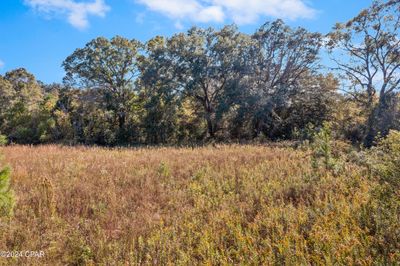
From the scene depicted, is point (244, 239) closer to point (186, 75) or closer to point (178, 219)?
point (178, 219)

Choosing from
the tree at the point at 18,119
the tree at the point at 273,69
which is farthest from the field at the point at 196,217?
the tree at the point at 18,119

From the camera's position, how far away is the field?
3.88 m

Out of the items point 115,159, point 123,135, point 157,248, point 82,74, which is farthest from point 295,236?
point 82,74

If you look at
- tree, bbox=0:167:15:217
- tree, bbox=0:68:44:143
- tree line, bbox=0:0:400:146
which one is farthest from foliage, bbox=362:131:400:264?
tree, bbox=0:68:44:143

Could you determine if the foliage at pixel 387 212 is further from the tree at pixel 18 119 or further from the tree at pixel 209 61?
the tree at pixel 18 119

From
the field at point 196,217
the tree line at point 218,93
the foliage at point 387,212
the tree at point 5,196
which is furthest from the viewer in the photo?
the tree line at point 218,93

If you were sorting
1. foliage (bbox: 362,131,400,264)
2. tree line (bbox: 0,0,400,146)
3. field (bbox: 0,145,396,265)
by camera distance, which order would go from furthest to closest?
tree line (bbox: 0,0,400,146), field (bbox: 0,145,396,265), foliage (bbox: 362,131,400,264)

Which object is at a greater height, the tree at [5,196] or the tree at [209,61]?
the tree at [209,61]

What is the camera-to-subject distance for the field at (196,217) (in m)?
3.88

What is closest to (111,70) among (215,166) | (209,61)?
(209,61)

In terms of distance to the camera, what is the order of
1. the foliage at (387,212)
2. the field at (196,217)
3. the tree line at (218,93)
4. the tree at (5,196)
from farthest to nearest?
the tree line at (218,93) → the tree at (5,196) → the field at (196,217) → the foliage at (387,212)

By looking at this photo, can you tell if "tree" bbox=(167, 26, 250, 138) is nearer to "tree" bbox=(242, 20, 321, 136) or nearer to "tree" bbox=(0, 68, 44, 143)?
"tree" bbox=(242, 20, 321, 136)

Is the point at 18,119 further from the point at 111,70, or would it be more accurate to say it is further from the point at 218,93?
the point at 218,93

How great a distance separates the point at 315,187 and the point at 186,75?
16214 millimetres
